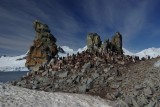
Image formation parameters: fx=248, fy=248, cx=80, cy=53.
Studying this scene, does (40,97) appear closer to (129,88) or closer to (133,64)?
(129,88)

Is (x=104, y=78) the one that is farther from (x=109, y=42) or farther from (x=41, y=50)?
(x=109, y=42)

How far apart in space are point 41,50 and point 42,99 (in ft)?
73.2

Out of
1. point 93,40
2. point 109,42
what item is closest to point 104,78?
point 109,42

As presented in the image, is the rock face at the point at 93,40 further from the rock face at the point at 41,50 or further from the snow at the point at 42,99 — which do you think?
the snow at the point at 42,99

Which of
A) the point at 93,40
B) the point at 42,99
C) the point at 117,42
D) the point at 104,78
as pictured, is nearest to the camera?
the point at 42,99

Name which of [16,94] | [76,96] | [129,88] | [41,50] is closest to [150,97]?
[129,88]

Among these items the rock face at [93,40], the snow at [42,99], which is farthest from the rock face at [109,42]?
the snow at [42,99]

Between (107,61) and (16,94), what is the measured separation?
53.9 ft

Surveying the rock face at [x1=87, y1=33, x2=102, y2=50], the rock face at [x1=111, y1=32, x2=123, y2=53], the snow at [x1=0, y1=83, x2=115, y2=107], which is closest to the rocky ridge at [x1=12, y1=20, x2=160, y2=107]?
the snow at [x1=0, y1=83, x2=115, y2=107]

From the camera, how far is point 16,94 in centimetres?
2480

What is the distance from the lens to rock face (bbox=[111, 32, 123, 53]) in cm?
5216

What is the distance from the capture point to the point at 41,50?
4619cm

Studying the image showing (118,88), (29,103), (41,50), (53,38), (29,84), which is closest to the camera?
(29,103)

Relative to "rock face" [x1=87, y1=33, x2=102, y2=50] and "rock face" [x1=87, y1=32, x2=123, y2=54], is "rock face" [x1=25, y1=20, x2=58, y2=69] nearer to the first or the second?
"rock face" [x1=87, y1=33, x2=102, y2=50]
